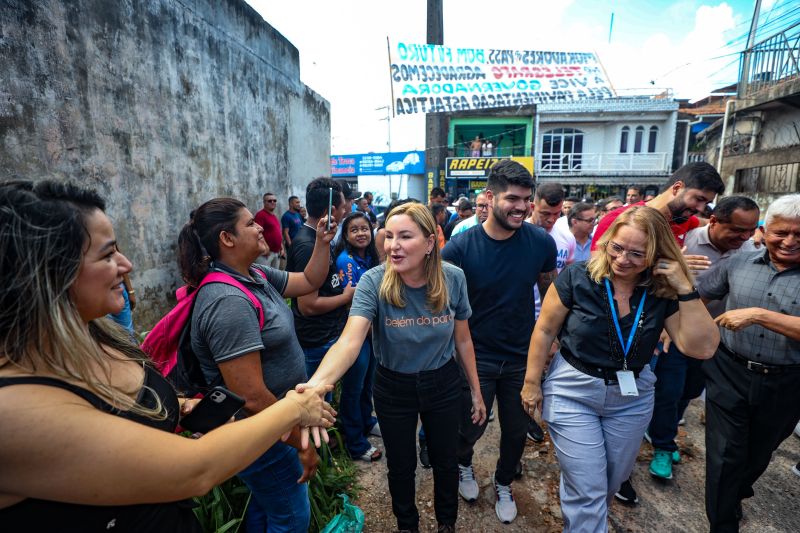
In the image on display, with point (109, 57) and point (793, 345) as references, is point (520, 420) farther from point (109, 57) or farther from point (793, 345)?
point (109, 57)

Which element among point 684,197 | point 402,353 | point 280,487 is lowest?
point 280,487

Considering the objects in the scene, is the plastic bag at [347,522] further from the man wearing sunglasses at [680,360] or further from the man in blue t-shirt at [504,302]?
the man wearing sunglasses at [680,360]

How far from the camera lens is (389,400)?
2230 millimetres

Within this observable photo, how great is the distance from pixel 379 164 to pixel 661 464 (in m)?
20.3

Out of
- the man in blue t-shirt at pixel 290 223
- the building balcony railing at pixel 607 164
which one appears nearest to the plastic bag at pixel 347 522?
the man in blue t-shirt at pixel 290 223

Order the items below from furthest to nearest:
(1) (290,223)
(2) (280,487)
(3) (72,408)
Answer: (1) (290,223)
(2) (280,487)
(3) (72,408)

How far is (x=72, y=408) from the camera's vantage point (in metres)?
0.89

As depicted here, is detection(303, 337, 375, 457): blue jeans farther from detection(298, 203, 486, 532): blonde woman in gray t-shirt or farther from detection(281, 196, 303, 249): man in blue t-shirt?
detection(281, 196, 303, 249): man in blue t-shirt

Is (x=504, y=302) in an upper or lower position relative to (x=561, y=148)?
lower

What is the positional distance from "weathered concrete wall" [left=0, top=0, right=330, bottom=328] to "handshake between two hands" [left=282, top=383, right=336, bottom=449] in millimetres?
2623

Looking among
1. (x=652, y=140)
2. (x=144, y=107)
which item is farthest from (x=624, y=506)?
(x=652, y=140)

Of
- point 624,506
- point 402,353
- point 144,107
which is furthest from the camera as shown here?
point 144,107

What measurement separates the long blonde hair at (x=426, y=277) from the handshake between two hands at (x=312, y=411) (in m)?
0.59

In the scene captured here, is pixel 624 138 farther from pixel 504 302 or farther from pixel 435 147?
pixel 504 302
